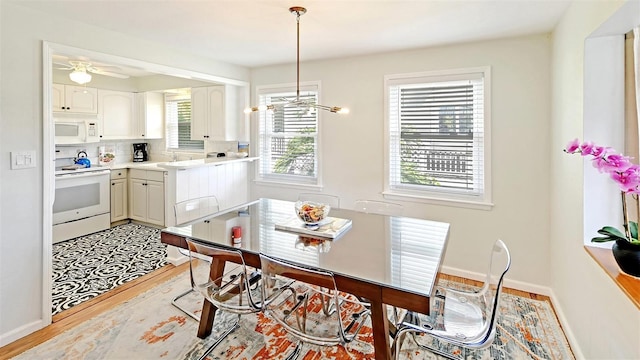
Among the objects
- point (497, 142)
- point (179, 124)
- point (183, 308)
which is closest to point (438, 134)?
point (497, 142)

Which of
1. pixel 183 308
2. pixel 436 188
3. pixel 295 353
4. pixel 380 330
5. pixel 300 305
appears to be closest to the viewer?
pixel 380 330

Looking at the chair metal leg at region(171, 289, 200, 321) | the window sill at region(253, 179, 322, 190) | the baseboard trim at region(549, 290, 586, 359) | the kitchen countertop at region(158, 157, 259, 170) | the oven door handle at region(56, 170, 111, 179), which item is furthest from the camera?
the oven door handle at region(56, 170, 111, 179)

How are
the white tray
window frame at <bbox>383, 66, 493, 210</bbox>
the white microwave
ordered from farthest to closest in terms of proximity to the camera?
the white microwave < window frame at <bbox>383, 66, 493, 210</bbox> < the white tray

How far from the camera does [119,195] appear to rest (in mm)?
5215

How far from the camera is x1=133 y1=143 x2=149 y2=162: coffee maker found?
19.2 ft

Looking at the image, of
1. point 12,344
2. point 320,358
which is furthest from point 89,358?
point 320,358

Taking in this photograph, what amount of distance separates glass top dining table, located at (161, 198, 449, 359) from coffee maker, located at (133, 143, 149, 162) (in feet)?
12.8

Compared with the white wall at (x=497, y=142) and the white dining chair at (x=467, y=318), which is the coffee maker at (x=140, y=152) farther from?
the white dining chair at (x=467, y=318)

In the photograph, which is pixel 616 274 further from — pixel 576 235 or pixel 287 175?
pixel 287 175

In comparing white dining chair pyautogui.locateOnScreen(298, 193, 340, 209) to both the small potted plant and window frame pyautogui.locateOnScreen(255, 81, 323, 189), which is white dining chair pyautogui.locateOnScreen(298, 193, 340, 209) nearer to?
window frame pyautogui.locateOnScreen(255, 81, 323, 189)

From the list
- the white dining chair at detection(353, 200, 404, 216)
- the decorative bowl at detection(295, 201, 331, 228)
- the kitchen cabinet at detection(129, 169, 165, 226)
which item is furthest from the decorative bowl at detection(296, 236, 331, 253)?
the kitchen cabinet at detection(129, 169, 165, 226)

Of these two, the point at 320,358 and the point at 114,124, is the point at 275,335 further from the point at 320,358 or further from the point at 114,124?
the point at 114,124

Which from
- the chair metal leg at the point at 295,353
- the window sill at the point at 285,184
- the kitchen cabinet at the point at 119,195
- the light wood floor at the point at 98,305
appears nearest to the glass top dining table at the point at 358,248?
the chair metal leg at the point at 295,353

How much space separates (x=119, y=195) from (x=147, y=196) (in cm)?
50
